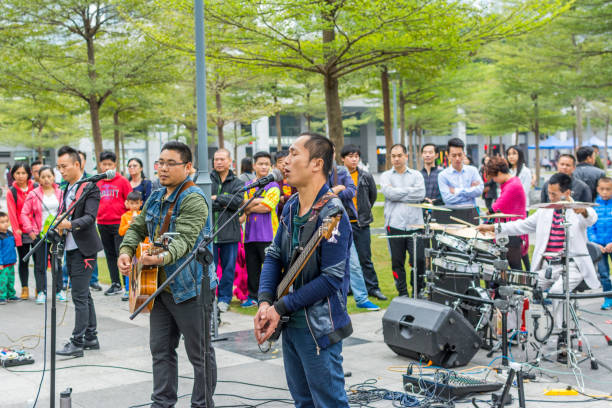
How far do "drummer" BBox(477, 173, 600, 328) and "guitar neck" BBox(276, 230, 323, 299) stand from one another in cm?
363

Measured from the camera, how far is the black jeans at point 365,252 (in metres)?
9.33

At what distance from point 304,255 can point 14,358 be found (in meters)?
4.56

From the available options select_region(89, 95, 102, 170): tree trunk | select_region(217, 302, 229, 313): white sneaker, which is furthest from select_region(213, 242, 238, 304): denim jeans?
select_region(89, 95, 102, 170): tree trunk

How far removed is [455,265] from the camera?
23.3ft

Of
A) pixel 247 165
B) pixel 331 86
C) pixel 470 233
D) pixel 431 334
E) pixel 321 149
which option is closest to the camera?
pixel 321 149

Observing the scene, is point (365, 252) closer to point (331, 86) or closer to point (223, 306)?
point (223, 306)

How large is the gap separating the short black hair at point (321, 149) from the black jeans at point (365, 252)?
551cm

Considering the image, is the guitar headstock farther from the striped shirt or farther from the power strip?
the power strip

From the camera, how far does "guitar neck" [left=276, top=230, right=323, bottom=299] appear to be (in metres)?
3.47

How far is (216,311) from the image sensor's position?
25.4 feet

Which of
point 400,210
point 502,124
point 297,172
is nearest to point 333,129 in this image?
point 400,210

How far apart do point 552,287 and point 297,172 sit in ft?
14.2

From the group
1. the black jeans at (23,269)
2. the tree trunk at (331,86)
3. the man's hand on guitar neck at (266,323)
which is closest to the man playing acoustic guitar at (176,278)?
the man's hand on guitar neck at (266,323)

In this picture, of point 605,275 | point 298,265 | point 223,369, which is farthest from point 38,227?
point 605,275
